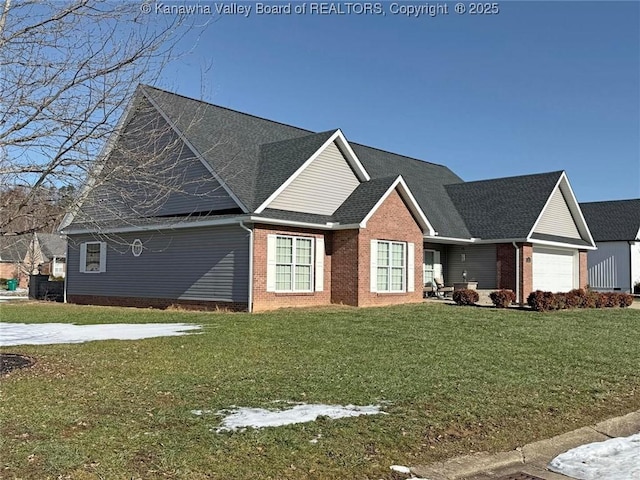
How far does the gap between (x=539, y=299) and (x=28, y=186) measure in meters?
17.9

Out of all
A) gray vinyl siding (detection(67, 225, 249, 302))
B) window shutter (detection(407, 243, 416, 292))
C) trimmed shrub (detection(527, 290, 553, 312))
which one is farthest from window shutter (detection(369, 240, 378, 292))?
trimmed shrub (detection(527, 290, 553, 312))

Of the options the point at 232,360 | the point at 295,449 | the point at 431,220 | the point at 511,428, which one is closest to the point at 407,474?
the point at 295,449

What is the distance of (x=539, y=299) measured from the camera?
21.9 m

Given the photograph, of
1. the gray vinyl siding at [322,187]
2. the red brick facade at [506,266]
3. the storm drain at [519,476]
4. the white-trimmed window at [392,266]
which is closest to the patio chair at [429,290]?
the red brick facade at [506,266]

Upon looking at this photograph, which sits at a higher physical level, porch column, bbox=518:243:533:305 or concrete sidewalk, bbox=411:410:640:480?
porch column, bbox=518:243:533:305

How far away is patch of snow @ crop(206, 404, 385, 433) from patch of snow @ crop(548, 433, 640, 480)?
2.03 metres

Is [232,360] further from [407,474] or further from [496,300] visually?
[496,300]

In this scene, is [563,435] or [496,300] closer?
[563,435]

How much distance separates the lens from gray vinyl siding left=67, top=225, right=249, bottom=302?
65.5ft

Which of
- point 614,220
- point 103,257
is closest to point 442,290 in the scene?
point 103,257

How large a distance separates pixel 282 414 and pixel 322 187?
612 inches

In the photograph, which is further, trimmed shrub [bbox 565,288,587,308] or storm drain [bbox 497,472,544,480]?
trimmed shrub [bbox 565,288,587,308]

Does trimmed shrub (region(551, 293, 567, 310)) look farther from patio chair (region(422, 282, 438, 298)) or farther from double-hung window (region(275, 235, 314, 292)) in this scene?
double-hung window (region(275, 235, 314, 292))

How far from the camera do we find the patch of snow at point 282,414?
6465 mm
